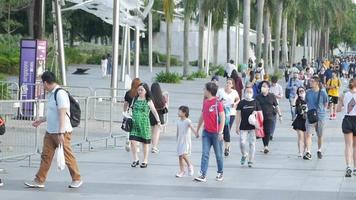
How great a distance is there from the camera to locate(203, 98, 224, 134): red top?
41.5 ft

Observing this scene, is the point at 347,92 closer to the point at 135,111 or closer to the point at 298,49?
the point at 135,111

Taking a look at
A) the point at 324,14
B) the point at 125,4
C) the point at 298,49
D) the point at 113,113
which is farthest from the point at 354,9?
the point at 113,113

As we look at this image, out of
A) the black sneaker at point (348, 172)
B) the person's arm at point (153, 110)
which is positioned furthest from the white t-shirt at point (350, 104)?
the person's arm at point (153, 110)

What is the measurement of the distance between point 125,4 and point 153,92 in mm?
14015

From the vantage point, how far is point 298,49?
10962 centimetres

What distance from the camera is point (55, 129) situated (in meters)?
11.4

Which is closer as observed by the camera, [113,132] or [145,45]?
[113,132]

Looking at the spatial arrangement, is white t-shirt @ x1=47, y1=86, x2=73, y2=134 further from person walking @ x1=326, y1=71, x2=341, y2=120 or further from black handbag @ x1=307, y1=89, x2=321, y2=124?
person walking @ x1=326, y1=71, x2=341, y2=120

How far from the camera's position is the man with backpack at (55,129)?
11305 millimetres

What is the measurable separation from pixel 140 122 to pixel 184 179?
5.64 ft

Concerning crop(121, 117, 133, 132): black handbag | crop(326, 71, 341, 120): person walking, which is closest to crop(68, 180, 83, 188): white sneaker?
crop(121, 117, 133, 132): black handbag

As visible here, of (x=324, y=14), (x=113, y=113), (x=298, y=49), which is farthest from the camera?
(x=298, y=49)

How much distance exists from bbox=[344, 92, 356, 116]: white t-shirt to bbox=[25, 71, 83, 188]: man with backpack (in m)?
4.61

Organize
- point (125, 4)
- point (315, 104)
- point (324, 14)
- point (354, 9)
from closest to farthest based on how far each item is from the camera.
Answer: point (315, 104) < point (125, 4) < point (324, 14) < point (354, 9)
